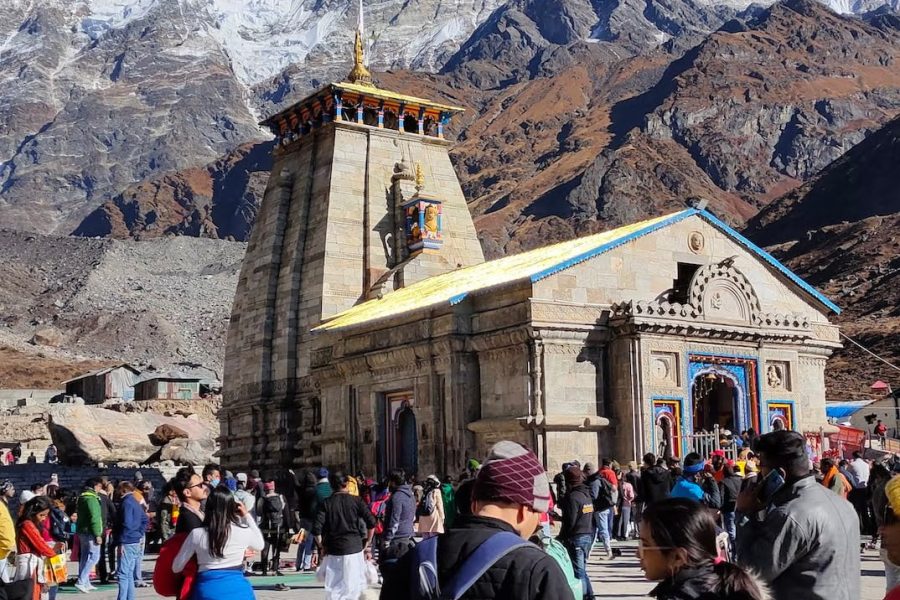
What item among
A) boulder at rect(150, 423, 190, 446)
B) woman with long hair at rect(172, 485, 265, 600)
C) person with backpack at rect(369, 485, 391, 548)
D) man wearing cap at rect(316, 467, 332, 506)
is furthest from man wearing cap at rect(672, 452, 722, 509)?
boulder at rect(150, 423, 190, 446)

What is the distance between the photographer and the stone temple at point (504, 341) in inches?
995

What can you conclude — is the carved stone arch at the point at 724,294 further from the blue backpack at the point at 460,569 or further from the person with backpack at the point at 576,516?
the blue backpack at the point at 460,569

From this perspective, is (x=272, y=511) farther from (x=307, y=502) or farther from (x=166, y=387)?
(x=166, y=387)

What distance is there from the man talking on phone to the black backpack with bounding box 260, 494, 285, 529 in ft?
43.8

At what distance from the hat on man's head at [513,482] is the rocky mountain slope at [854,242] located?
6456 centimetres

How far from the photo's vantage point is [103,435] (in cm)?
5109

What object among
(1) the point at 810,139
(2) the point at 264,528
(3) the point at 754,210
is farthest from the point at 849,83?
(2) the point at 264,528

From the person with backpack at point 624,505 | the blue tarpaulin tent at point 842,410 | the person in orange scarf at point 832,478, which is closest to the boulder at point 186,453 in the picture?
the blue tarpaulin tent at point 842,410

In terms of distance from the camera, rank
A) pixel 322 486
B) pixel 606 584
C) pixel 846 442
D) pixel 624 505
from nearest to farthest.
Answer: pixel 606 584
pixel 322 486
pixel 624 505
pixel 846 442

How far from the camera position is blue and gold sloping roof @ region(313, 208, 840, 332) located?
26047 millimetres

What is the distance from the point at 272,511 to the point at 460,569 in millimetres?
14520

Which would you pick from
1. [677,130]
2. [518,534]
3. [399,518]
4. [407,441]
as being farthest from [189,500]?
[677,130]

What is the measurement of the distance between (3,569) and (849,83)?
166190 millimetres

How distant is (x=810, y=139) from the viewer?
15288 centimetres
